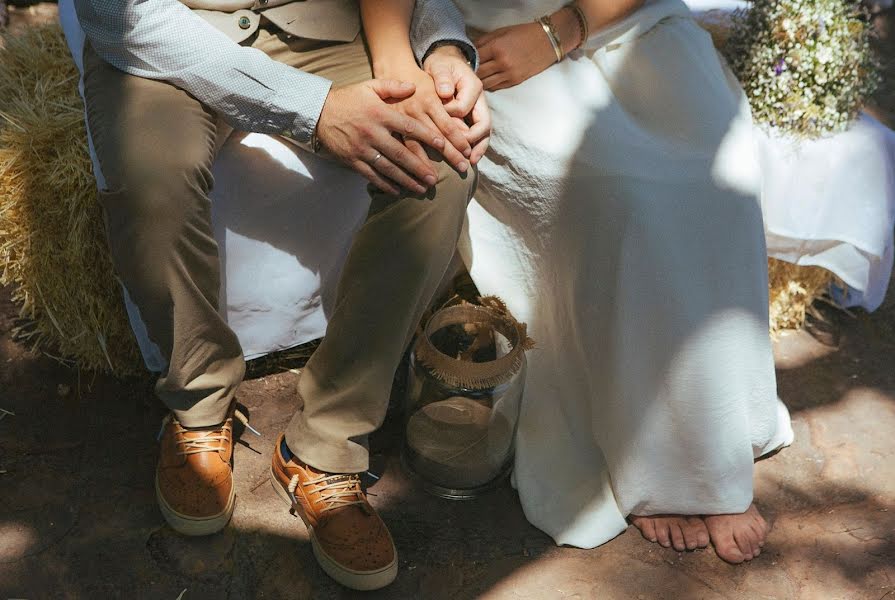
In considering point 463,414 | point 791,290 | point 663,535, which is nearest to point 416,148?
point 463,414

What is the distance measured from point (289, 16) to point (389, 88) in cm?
39

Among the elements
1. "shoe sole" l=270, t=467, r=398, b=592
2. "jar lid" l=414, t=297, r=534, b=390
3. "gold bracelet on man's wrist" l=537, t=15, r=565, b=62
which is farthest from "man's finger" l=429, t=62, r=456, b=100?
"shoe sole" l=270, t=467, r=398, b=592

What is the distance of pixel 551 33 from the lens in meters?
2.51

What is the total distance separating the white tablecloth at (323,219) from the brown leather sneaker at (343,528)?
0.52 m

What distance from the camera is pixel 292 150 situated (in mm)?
2457

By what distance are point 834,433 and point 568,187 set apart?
48.5 inches

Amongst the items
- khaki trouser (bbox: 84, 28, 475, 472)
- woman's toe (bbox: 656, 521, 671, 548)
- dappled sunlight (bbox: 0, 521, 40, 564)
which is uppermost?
khaki trouser (bbox: 84, 28, 475, 472)

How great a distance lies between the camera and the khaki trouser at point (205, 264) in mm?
2023

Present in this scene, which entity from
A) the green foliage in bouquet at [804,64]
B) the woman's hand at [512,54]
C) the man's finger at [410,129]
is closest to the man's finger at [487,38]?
the woman's hand at [512,54]

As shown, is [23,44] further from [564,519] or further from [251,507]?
[564,519]

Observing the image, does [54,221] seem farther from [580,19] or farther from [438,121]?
[580,19]

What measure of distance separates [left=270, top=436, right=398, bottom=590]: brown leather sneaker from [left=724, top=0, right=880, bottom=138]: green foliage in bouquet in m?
1.73

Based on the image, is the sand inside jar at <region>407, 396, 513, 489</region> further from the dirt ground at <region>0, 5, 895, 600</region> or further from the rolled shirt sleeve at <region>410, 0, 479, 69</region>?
the rolled shirt sleeve at <region>410, 0, 479, 69</region>

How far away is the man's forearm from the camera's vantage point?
2082 millimetres
